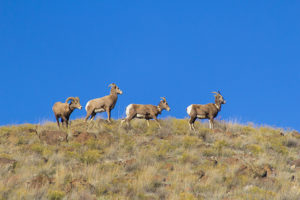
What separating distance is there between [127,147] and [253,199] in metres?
6.99

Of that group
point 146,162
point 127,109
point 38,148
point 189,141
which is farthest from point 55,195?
point 127,109

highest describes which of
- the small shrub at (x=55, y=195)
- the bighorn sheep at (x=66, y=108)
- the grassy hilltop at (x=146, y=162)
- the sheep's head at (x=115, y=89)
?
the sheep's head at (x=115, y=89)

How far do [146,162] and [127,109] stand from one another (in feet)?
20.1

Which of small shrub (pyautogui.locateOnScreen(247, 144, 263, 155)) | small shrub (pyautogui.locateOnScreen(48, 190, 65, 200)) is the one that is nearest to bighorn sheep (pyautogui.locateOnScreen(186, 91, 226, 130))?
small shrub (pyautogui.locateOnScreen(247, 144, 263, 155))

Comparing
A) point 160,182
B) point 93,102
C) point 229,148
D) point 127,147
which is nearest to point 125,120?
point 93,102

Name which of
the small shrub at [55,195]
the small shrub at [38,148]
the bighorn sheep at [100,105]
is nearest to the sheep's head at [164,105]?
the bighorn sheep at [100,105]

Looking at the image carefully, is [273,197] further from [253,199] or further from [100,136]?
[100,136]

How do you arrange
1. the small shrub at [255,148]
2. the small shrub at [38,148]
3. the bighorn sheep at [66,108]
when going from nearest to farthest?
the small shrub at [38,148], the small shrub at [255,148], the bighorn sheep at [66,108]

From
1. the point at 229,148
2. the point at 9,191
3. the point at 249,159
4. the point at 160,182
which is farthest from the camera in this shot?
the point at 229,148

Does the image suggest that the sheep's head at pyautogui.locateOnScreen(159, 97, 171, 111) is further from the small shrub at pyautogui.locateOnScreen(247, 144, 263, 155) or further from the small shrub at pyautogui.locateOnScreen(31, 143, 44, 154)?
the small shrub at pyautogui.locateOnScreen(31, 143, 44, 154)

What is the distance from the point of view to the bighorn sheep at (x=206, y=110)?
77.9ft

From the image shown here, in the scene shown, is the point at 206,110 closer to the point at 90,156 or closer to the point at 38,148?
the point at 90,156

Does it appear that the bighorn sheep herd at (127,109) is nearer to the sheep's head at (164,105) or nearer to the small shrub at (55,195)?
the sheep's head at (164,105)

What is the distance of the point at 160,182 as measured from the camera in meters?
15.8
